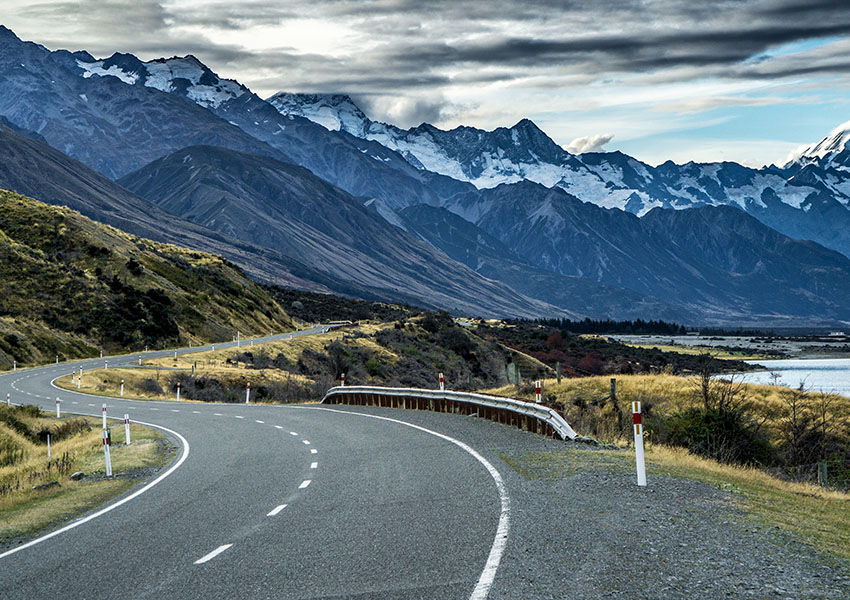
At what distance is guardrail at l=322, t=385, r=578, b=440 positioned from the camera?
21.5 meters

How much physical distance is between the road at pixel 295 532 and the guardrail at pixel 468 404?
238cm

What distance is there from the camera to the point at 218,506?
13789 millimetres

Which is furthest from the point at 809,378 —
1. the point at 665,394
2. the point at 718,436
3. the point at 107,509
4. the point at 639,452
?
the point at 107,509

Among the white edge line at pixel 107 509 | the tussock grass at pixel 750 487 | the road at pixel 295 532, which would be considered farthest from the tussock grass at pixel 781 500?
the white edge line at pixel 107 509

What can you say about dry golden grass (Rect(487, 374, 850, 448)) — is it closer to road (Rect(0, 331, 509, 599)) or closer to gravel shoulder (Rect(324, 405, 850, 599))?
road (Rect(0, 331, 509, 599))

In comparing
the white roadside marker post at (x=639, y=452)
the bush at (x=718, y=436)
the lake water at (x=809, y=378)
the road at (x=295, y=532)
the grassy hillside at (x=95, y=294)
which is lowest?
the lake water at (x=809, y=378)

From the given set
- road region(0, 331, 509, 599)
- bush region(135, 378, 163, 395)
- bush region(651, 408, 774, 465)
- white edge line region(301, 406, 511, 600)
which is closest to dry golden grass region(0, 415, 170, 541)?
road region(0, 331, 509, 599)

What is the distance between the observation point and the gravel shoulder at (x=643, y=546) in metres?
8.05

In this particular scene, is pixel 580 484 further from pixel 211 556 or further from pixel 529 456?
pixel 211 556

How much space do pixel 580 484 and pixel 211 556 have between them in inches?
239

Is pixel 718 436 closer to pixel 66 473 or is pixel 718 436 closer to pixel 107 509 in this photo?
pixel 107 509

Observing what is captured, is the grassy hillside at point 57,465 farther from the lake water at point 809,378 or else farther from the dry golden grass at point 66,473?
the lake water at point 809,378

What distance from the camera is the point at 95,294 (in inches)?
3204

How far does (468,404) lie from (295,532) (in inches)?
672
